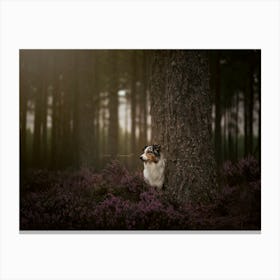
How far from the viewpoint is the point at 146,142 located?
5.79 m

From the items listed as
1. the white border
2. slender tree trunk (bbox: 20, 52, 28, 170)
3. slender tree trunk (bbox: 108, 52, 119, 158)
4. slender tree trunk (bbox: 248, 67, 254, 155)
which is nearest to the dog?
slender tree trunk (bbox: 108, 52, 119, 158)

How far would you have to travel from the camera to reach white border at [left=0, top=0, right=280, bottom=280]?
17.6 feet

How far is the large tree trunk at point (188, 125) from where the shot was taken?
5508 millimetres

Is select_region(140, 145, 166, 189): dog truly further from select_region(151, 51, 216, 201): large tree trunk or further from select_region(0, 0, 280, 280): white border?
select_region(0, 0, 280, 280): white border

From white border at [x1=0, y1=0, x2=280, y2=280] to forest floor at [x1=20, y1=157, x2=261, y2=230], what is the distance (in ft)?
0.45

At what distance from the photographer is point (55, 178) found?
5.82m

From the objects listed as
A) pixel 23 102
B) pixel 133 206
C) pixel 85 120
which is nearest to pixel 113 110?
pixel 85 120

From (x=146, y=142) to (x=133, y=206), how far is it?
96cm

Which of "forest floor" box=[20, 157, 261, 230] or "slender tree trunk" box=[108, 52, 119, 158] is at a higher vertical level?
"slender tree trunk" box=[108, 52, 119, 158]
